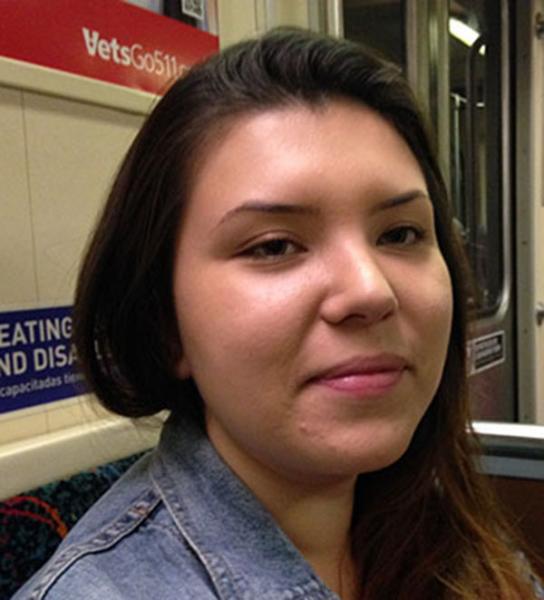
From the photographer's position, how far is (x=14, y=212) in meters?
1.17

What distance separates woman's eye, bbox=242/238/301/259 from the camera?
0.78 meters

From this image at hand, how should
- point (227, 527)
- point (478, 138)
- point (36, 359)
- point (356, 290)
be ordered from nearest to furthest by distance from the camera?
point (356, 290)
point (227, 527)
point (36, 359)
point (478, 138)

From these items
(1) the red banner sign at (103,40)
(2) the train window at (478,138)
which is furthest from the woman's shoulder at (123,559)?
(2) the train window at (478,138)

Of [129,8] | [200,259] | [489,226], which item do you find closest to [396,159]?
[200,259]

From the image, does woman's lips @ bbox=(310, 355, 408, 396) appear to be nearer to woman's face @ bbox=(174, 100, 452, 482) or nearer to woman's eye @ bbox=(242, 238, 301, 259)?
woman's face @ bbox=(174, 100, 452, 482)

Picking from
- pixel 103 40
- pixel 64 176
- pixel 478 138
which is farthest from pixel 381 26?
pixel 64 176

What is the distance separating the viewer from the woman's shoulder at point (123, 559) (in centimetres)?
72

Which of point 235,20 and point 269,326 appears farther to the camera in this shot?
point 235,20

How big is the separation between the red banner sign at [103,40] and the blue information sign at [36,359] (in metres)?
0.42

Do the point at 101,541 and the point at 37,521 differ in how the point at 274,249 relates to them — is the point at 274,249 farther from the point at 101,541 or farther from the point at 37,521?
the point at 37,521

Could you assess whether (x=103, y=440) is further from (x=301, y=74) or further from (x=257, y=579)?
→ (x=301, y=74)

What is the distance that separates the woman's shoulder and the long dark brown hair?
170mm

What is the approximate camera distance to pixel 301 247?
2.56 feet

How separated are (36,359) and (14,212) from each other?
0.80ft
